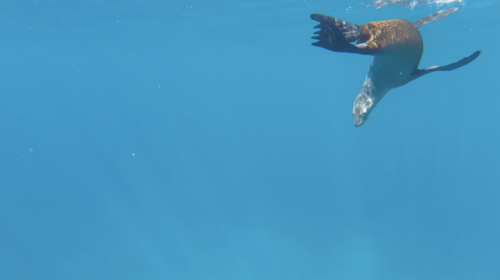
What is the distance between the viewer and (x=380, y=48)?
3.87 metres

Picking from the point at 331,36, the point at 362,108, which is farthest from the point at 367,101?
the point at 331,36

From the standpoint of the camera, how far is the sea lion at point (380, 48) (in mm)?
3105

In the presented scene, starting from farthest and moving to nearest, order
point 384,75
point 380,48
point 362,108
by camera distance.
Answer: point 362,108
point 384,75
point 380,48

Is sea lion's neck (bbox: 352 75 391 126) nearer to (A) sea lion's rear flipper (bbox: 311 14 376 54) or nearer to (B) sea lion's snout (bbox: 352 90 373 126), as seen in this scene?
(B) sea lion's snout (bbox: 352 90 373 126)

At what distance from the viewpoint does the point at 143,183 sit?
2853cm

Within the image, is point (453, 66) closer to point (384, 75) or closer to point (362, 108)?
point (384, 75)

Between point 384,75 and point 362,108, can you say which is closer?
point 384,75

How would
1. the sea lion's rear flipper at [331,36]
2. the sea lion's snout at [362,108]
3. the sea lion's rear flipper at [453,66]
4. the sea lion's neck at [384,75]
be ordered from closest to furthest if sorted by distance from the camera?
1. the sea lion's rear flipper at [331,36]
2. the sea lion's rear flipper at [453,66]
3. the sea lion's neck at [384,75]
4. the sea lion's snout at [362,108]

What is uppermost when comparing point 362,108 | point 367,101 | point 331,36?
point 331,36

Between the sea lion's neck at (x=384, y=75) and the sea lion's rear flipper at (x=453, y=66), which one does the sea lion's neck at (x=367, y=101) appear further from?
the sea lion's rear flipper at (x=453, y=66)

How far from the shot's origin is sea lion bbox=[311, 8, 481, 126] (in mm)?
3105

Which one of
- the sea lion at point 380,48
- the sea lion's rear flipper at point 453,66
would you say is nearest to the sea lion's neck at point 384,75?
the sea lion at point 380,48

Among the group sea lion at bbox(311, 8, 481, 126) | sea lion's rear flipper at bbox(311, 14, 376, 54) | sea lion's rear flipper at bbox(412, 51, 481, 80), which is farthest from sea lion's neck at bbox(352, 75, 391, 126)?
sea lion's rear flipper at bbox(311, 14, 376, 54)

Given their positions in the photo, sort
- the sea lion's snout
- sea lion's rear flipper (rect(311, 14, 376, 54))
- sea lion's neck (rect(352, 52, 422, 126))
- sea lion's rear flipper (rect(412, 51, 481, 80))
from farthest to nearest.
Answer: the sea lion's snout < sea lion's neck (rect(352, 52, 422, 126)) < sea lion's rear flipper (rect(412, 51, 481, 80)) < sea lion's rear flipper (rect(311, 14, 376, 54))
